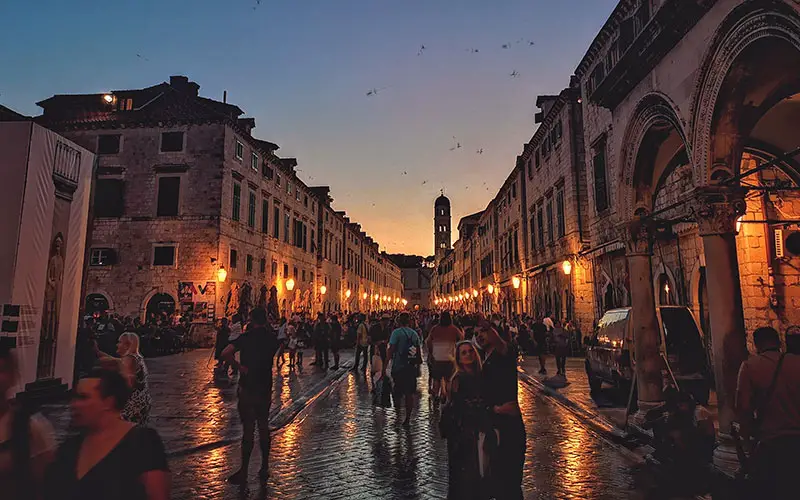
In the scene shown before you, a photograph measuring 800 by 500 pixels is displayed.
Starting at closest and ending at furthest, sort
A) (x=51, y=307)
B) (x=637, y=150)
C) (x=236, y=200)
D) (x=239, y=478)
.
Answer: (x=239, y=478) < (x=637, y=150) < (x=51, y=307) < (x=236, y=200)

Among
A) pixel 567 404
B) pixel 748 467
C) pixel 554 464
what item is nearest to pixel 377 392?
pixel 567 404

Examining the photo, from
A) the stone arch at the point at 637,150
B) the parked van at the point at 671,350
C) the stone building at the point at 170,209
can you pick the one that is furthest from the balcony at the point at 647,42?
the stone building at the point at 170,209

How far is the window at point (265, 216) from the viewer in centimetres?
3338

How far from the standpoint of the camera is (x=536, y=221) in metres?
29.6

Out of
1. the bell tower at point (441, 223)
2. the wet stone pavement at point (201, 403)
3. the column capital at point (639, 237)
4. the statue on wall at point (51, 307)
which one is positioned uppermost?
the bell tower at point (441, 223)

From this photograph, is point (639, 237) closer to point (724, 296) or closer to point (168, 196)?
point (724, 296)

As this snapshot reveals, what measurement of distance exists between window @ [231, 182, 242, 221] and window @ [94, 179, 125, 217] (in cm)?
580

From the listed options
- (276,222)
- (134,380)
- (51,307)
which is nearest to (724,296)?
(134,380)

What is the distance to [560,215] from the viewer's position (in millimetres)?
24719

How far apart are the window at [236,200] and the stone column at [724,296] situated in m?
25.8

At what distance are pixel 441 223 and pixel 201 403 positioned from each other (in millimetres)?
104275

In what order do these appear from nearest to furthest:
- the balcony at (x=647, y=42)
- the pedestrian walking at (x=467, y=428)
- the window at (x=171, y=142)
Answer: the pedestrian walking at (x=467, y=428) → the balcony at (x=647, y=42) → the window at (x=171, y=142)

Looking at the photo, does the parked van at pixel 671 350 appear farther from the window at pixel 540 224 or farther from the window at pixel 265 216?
the window at pixel 265 216

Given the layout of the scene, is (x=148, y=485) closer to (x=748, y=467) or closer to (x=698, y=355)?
(x=748, y=467)
